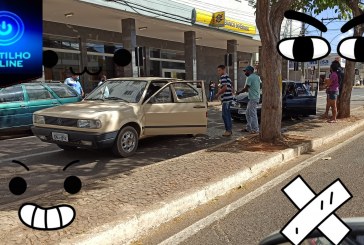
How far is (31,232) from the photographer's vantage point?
350cm

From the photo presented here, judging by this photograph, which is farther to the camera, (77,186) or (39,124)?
(39,124)

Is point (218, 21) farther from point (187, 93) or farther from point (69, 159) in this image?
point (69, 159)

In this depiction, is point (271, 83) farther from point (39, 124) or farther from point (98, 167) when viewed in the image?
point (39, 124)

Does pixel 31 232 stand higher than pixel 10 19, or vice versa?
pixel 10 19

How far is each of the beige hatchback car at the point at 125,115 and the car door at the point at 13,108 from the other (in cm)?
223

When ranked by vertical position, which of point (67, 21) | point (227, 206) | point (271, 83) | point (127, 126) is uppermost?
point (67, 21)

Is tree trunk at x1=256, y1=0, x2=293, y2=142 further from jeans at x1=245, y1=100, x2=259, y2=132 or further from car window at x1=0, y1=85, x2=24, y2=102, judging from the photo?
car window at x1=0, y1=85, x2=24, y2=102

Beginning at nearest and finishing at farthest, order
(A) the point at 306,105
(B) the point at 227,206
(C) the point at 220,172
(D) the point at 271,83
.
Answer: (B) the point at 227,206
(C) the point at 220,172
(D) the point at 271,83
(A) the point at 306,105

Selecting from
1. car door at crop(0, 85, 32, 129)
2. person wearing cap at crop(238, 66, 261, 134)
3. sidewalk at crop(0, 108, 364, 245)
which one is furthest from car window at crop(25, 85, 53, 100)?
person wearing cap at crop(238, 66, 261, 134)

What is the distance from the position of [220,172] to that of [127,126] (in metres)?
2.24

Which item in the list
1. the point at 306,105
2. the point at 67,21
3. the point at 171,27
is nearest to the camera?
the point at 306,105

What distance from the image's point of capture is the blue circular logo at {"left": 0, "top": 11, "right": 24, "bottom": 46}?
51.4 inches

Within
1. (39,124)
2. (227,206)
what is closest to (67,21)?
(39,124)
